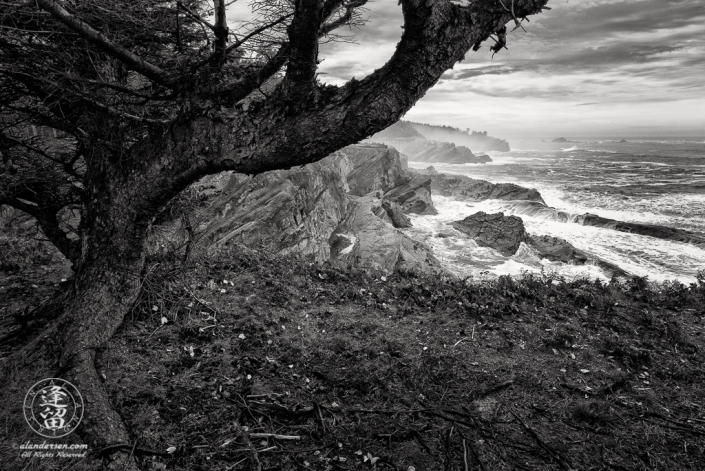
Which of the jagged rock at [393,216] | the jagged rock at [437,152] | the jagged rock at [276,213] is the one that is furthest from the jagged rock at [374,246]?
the jagged rock at [437,152]

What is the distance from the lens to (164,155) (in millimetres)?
3549

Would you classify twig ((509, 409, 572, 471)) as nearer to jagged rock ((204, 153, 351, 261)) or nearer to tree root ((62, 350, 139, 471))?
tree root ((62, 350, 139, 471))

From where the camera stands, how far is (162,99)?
356 cm

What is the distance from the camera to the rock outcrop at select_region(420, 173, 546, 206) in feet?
127

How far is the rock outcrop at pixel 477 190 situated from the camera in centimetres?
3856

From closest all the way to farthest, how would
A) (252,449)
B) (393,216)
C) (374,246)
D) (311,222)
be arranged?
(252,449) < (311,222) < (374,246) < (393,216)

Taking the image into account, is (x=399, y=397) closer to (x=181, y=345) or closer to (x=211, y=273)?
(x=181, y=345)

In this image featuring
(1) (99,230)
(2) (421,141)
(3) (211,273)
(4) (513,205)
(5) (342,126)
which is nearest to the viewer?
(5) (342,126)

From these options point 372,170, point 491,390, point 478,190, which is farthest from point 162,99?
point 478,190

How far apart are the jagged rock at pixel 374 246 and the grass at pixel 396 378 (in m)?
11.6

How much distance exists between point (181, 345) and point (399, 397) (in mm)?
2698

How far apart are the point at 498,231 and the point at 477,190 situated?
55.5 feet

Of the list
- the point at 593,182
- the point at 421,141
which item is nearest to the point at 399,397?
the point at 593,182

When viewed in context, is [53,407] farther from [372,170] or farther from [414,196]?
[372,170]
